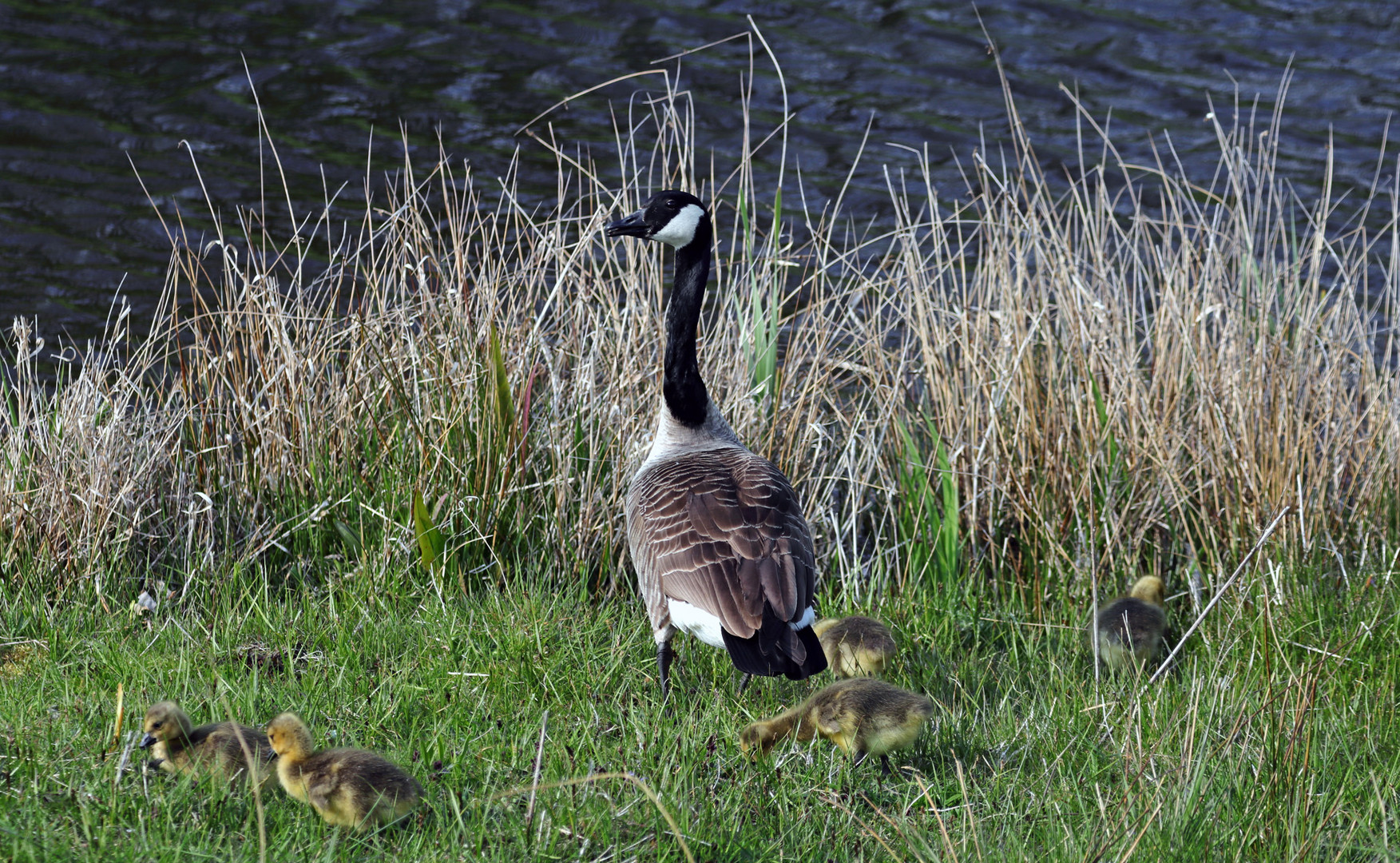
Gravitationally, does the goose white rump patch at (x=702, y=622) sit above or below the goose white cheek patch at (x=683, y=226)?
below

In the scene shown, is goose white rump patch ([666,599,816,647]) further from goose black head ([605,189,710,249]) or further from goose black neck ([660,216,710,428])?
goose black head ([605,189,710,249])

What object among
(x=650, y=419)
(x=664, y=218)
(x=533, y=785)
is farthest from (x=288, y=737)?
(x=650, y=419)

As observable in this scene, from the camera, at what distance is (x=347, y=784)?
3381mm

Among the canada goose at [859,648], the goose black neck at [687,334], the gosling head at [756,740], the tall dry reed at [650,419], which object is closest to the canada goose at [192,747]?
the gosling head at [756,740]

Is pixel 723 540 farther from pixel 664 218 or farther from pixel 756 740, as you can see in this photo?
pixel 664 218

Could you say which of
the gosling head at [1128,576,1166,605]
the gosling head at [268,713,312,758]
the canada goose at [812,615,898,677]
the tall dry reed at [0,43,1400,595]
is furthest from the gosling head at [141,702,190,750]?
the gosling head at [1128,576,1166,605]

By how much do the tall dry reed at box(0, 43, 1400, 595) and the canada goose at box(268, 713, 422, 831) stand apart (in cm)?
190

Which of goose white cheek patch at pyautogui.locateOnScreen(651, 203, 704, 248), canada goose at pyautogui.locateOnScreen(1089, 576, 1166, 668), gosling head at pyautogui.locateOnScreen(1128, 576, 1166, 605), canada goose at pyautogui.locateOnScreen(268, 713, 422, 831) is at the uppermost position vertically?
goose white cheek patch at pyautogui.locateOnScreen(651, 203, 704, 248)

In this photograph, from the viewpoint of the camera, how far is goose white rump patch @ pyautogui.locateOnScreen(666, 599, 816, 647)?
14.3 ft

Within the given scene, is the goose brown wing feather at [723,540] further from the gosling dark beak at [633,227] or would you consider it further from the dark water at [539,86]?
the dark water at [539,86]

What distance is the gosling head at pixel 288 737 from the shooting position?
359 centimetres

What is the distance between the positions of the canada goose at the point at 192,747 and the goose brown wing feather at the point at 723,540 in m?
1.52

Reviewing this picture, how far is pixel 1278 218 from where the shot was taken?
650 cm

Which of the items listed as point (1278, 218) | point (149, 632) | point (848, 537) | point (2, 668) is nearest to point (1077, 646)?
point (848, 537)
